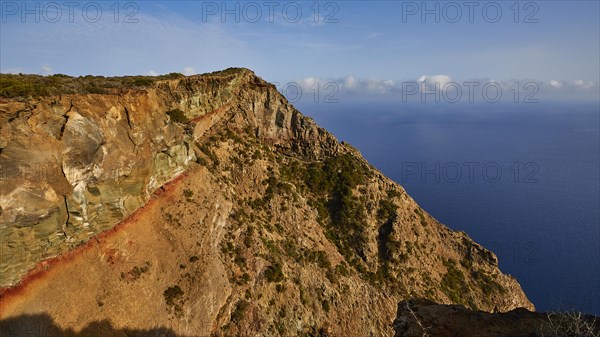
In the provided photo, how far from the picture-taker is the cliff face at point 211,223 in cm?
2836

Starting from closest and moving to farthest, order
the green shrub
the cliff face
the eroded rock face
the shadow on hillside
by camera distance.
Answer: the eroded rock face
the shadow on hillside
the cliff face
the green shrub

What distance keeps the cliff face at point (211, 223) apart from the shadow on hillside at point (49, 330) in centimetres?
61

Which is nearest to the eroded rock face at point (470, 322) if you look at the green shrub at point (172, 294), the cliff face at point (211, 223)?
the green shrub at point (172, 294)

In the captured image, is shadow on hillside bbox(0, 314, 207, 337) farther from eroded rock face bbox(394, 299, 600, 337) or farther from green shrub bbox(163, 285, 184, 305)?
eroded rock face bbox(394, 299, 600, 337)

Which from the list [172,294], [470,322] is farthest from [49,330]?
[470,322]

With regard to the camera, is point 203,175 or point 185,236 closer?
point 185,236

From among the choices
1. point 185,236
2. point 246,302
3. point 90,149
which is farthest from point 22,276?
point 246,302

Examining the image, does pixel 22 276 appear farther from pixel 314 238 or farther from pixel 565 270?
pixel 565 270

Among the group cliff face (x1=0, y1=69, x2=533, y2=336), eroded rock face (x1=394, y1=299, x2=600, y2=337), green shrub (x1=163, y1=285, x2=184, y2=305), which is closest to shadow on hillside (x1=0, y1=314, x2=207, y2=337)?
cliff face (x1=0, y1=69, x2=533, y2=336)

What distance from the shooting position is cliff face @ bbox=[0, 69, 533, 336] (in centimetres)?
2836

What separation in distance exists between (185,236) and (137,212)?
5.61 metres

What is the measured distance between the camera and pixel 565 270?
4008 inches

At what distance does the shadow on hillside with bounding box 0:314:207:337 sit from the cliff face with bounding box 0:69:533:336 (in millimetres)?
611

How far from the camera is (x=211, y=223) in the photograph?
137 feet
